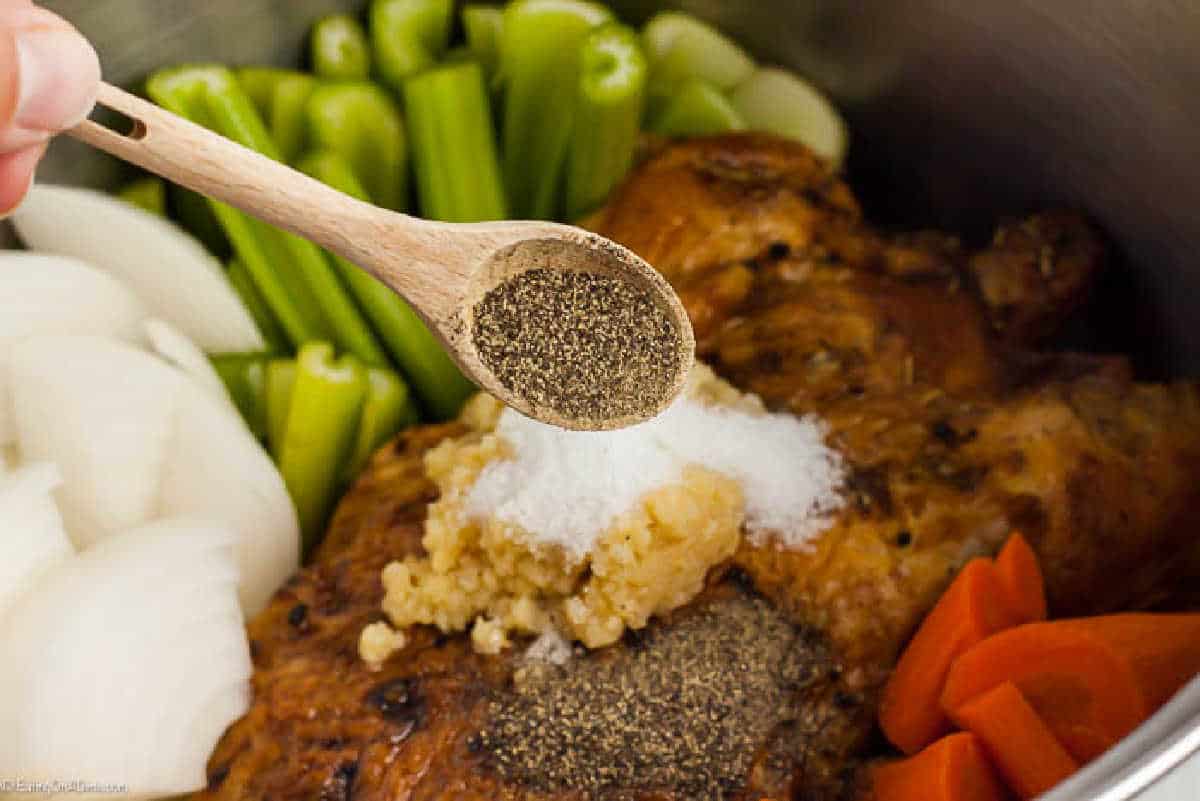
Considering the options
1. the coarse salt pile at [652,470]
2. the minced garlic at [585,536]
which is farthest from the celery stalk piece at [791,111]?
the minced garlic at [585,536]

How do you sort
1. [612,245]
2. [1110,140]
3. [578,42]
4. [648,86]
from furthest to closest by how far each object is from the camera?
[648,86], [578,42], [1110,140], [612,245]

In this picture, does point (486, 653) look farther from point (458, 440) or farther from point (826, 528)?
point (826, 528)

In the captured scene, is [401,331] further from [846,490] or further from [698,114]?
[846,490]

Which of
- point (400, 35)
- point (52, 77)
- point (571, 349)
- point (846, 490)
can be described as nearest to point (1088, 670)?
point (846, 490)

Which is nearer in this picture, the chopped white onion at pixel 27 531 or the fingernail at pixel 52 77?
the fingernail at pixel 52 77

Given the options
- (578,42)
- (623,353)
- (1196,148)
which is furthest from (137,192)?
(1196,148)

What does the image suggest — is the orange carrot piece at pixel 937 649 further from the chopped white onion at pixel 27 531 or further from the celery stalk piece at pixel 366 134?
the celery stalk piece at pixel 366 134
